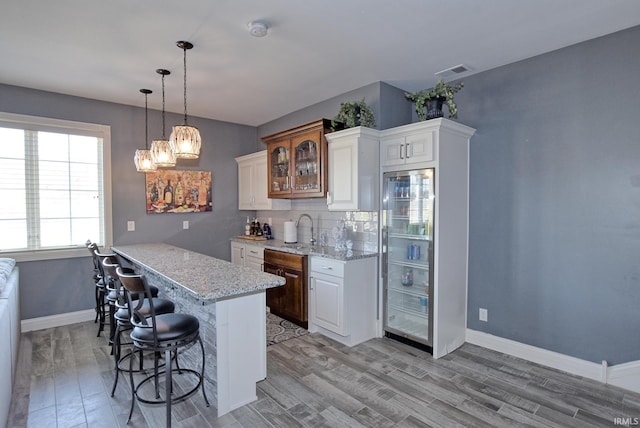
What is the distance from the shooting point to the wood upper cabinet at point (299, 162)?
3.88 m

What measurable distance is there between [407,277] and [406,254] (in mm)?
249

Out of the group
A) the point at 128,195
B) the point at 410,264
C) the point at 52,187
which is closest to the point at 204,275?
the point at 410,264

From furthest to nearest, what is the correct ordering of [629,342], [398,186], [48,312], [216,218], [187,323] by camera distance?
[216,218] → [48,312] → [398,186] → [629,342] → [187,323]

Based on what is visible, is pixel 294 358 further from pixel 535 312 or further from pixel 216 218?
pixel 216 218

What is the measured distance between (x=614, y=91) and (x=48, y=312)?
19.8ft

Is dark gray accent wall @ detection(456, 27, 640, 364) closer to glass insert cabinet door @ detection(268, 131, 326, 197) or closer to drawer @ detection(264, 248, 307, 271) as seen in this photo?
glass insert cabinet door @ detection(268, 131, 326, 197)

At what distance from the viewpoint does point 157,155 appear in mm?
3266

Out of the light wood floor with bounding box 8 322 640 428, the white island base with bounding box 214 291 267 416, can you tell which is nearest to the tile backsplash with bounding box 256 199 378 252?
the light wood floor with bounding box 8 322 640 428

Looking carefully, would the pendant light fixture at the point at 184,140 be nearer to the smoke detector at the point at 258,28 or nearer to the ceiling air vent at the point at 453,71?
the smoke detector at the point at 258,28

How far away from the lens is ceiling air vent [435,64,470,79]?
10.8 feet

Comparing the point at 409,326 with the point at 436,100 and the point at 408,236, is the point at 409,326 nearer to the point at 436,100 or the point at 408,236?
the point at 408,236

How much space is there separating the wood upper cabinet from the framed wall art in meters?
1.13

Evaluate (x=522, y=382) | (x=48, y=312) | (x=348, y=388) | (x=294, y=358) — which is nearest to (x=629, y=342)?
(x=522, y=382)
